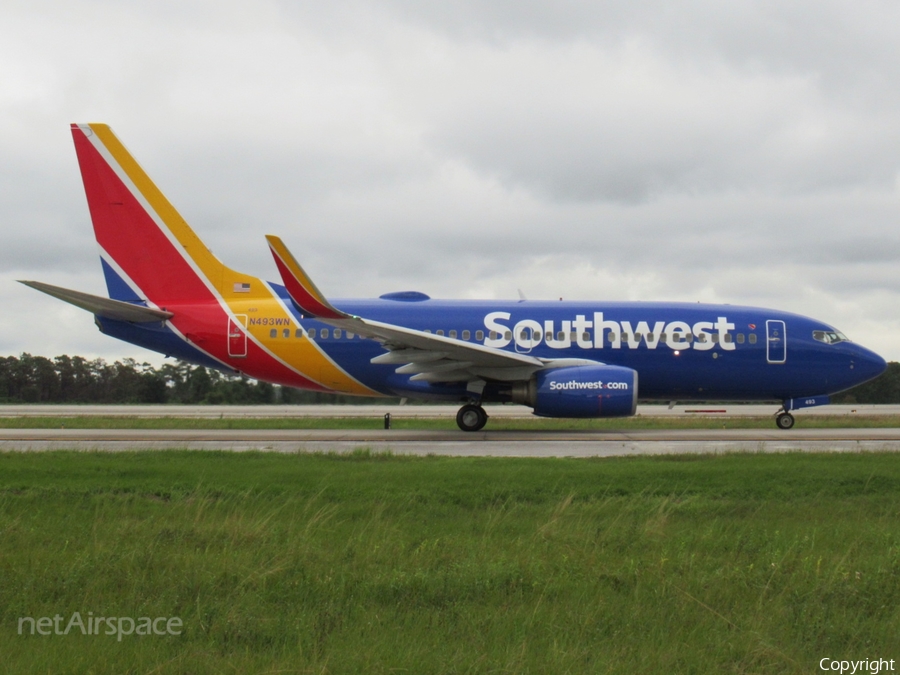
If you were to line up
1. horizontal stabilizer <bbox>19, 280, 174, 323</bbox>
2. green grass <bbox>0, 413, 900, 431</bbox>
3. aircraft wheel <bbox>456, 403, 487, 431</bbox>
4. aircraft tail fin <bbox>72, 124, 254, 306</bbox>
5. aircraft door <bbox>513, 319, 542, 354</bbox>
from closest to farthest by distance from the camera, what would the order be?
horizontal stabilizer <bbox>19, 280, 174, 323</bbox> < aircraft wheel <bbox>456, 403, 487, 431</bbox> < aircraft door <bbox>513, 319, 542, 354</bbox> < aircraft tail fin <bbox>72, 124, 254, 306</bbox> < green grass <bbox>0, 413, 900, 431</bbox>

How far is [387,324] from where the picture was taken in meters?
21.3

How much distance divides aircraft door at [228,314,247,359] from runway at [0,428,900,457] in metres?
2.01

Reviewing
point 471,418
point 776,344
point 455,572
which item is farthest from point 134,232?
point 455,572

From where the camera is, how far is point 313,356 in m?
21.8

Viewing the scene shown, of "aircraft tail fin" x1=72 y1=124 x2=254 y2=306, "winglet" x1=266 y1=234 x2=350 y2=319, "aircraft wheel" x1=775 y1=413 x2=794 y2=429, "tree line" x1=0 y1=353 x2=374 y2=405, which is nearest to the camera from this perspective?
"winglet" x1=266 y1=234 x2=350 y2=319

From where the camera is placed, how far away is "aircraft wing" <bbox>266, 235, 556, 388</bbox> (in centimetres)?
Result: 1848

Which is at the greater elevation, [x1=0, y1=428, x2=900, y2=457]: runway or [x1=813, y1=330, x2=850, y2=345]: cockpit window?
[x1=813, y1=330, x2=850, y2=345]: cockpit window

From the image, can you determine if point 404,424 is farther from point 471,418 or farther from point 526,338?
point 526,338

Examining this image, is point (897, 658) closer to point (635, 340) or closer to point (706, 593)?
point (706, 593)

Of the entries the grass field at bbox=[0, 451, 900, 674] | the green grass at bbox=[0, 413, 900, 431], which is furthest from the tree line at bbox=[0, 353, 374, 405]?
the grass field at bbox=[0, 451, 900, 674]

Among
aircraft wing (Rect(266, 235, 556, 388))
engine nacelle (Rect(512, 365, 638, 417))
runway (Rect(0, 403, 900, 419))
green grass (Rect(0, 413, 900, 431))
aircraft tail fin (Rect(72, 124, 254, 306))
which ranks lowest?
runway (Rect(0, 403, 900, 419))

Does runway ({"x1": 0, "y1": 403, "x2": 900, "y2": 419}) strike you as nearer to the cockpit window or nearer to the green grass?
the green grass

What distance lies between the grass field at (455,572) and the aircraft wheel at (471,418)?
Result: 10.5 metres

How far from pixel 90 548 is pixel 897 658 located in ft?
19.0
